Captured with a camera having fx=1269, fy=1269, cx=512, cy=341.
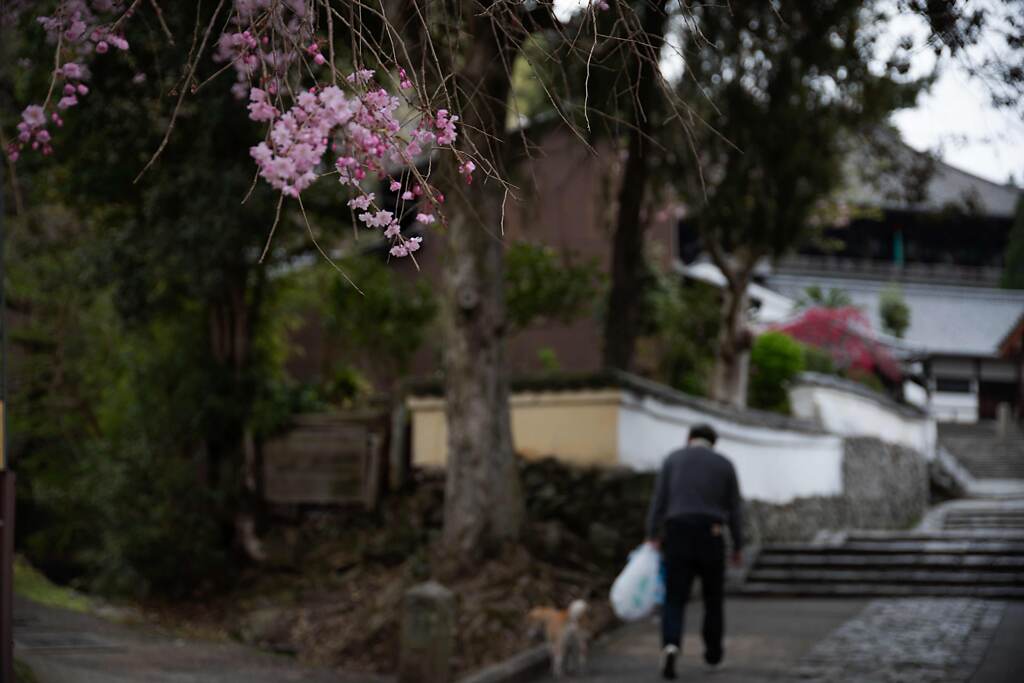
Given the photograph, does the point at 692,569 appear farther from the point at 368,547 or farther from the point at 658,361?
the point at 658,361

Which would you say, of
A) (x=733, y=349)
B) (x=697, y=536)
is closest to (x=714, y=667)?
(x=697, y=536)

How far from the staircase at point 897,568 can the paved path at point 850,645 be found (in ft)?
2.77

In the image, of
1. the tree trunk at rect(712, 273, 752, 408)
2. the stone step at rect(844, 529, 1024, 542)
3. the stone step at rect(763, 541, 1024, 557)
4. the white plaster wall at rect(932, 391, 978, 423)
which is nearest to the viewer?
the stone step at rect(763, 541, 1024, 557)

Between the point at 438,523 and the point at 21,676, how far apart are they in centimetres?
752

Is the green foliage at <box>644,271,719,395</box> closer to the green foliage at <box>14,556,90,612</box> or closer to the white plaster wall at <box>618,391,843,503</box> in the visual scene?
the white plaster wall at <box>618,391,843,503</box>

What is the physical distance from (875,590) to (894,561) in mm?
1294

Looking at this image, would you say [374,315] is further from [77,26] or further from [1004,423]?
[1004,423]

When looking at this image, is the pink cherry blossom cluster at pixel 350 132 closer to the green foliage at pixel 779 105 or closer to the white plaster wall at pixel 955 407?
the green foliage at pixel 779 105

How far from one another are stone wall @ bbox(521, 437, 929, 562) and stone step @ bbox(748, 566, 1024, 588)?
136 cm

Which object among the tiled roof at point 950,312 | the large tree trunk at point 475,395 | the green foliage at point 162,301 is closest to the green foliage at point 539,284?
the green foliage at point 162,301

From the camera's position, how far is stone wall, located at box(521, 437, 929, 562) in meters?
12.1

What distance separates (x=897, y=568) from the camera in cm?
1368

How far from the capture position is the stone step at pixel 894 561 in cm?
1332

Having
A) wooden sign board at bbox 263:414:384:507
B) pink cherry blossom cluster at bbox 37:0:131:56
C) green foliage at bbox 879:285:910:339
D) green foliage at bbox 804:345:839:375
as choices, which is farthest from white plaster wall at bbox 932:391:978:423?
pink cherry blossom cluster at bbox 37:0:131:56
